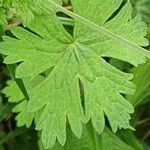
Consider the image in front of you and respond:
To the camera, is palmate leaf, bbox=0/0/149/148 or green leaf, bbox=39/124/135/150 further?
green leaf, bbox=39/124/135/150

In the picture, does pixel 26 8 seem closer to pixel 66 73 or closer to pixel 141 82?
pixel 66 73

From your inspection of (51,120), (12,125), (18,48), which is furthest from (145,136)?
(18,48)

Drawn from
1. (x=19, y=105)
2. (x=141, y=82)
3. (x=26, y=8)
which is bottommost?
(x=19, y=105)

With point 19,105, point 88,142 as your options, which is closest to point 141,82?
point 88,142

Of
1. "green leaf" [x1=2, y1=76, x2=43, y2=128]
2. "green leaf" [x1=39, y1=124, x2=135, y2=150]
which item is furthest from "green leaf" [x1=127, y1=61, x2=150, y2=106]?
"green leaf" [x1=2, y1=76, x2=43, y2=128]

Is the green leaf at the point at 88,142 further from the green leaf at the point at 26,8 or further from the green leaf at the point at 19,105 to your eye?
the green leaf at the point at 26,8

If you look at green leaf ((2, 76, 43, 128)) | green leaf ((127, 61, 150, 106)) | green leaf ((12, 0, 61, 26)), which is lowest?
green leaf ((2, 76, 43, 128))

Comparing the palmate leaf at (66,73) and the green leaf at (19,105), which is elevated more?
the palmate leaf at (66,73)

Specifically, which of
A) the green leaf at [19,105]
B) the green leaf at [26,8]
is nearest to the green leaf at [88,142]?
the green leaf at [19,105]

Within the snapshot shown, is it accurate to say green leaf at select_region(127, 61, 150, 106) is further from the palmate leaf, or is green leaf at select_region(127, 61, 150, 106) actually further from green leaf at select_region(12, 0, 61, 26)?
green leaf at select_region(12, 0, 61, 26)
